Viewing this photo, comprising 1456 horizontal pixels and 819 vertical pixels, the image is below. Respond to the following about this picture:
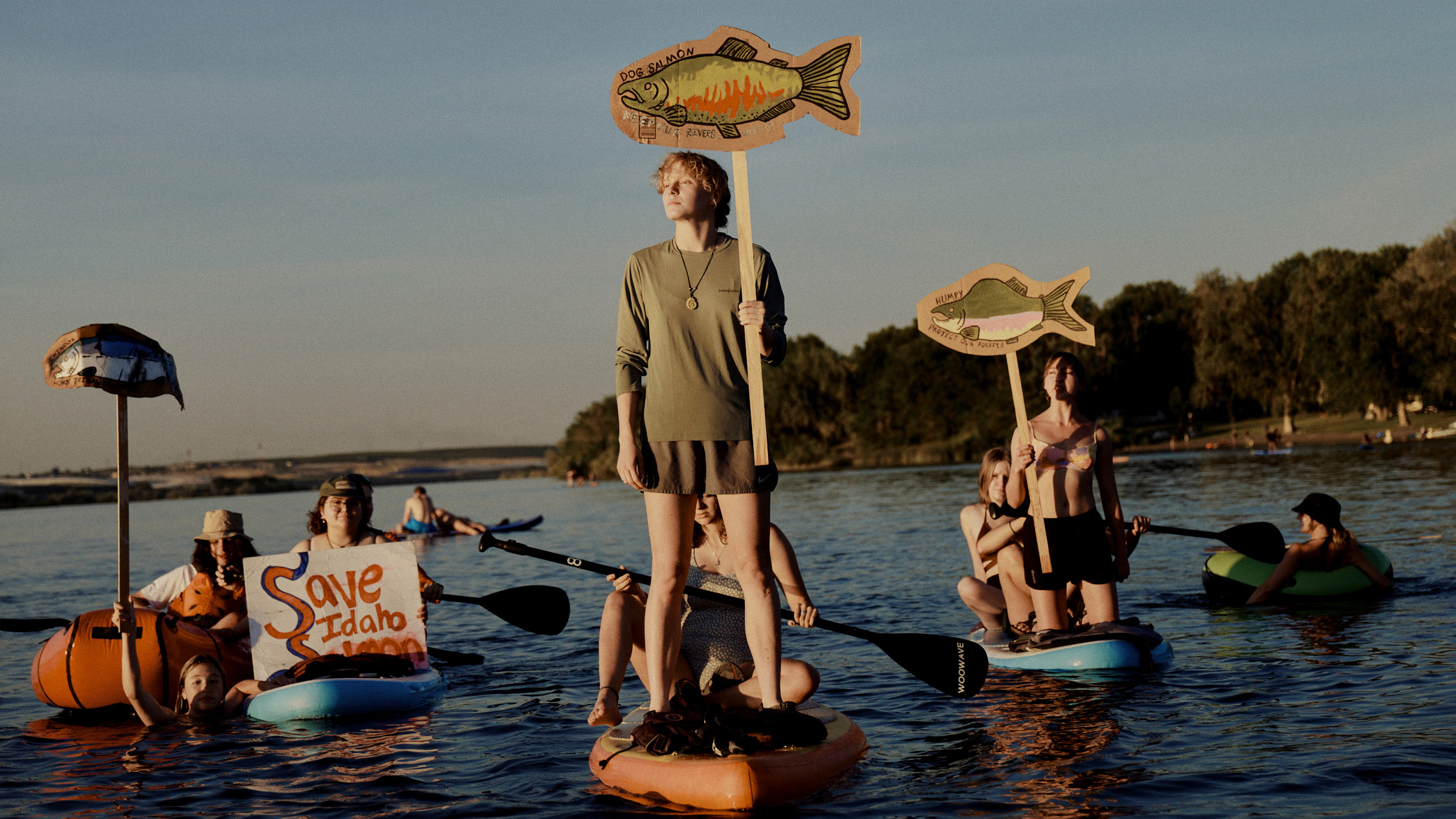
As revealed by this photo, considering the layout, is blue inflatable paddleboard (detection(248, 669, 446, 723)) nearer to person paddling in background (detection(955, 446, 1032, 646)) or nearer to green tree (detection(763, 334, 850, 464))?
person paddling in background (detection(955, 446, 1032, 646))

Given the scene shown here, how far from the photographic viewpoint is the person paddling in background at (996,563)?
8.41 m

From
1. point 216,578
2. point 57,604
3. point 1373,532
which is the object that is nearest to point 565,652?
point 216,578

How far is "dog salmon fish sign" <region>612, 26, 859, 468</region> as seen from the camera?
17.2 ft

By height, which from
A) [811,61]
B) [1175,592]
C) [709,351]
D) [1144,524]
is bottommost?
[1175,592]

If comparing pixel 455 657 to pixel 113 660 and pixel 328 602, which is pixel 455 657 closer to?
pixel 328 602

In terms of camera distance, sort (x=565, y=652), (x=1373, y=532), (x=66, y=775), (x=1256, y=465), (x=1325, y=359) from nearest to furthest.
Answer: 1. (x=66, y=775)
2. (x=565, y=652)
3. (x=1373, y=532)
4. (x=1256, y=465)
5. (x=1325, y=359)

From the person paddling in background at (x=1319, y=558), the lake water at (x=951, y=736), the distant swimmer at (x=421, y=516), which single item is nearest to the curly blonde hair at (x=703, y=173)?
the lake water at (x=951, y=736)

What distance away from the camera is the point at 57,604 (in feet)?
56.0

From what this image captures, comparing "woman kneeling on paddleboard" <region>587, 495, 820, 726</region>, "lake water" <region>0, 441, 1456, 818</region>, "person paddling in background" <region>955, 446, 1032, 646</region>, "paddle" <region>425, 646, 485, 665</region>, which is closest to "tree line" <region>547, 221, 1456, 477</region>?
"lake water" <region>0, 441, 1456, 818</region>

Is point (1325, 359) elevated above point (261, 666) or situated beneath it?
elevated above

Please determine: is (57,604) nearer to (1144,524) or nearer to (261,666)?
(261,666)

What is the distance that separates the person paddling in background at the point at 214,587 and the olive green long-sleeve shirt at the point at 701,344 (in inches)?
177

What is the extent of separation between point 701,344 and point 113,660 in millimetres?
5240

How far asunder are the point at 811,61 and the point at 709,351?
1448 mm
